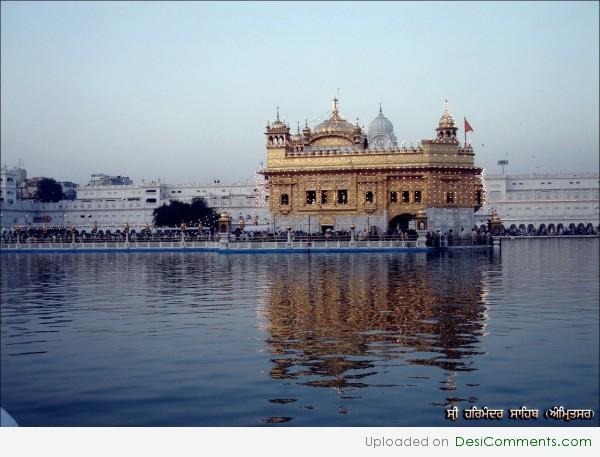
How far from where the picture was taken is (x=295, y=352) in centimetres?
1141

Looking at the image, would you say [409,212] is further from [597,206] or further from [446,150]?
[597,206]

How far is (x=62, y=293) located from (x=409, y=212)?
32900 millimetres

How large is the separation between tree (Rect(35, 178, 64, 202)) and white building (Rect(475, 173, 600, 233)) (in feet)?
169

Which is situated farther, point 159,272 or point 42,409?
point 159,272

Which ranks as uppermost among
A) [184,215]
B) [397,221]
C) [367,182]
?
[367,182]

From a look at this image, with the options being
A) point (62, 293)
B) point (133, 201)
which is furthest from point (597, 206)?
point (62, 293)

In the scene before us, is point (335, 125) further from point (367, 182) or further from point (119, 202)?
point (119, 202)

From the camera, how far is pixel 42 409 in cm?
852

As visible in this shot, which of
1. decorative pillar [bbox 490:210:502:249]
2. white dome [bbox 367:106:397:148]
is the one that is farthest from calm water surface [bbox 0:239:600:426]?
white dome [bbox 367:106:397:148]

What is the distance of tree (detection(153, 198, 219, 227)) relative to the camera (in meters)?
80.2

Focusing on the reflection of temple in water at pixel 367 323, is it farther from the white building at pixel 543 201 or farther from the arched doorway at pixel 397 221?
the white building at pixel 543 201

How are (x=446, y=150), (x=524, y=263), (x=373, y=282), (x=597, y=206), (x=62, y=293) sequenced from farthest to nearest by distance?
(x=597, y=206) < (x=446, y=150) < (x=524, y=263) < (x=373, y=282) < (x=62, y=293)

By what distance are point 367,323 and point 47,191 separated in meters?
94.8

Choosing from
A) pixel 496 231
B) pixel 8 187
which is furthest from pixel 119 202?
pixel 496 231
